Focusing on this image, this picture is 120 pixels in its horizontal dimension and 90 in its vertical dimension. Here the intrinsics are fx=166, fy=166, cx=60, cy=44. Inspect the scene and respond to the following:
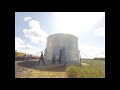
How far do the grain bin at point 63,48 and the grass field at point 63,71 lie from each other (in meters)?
0.50

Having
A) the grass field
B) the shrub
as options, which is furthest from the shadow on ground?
the shrub

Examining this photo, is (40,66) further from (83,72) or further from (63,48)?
(83,72)

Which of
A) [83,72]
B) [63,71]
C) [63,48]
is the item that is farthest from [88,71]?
[63,48]

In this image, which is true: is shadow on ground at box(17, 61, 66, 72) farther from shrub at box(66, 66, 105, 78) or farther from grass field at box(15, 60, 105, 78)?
shrub at box(66, 66, 105, 78)

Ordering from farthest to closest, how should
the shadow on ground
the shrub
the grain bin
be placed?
the grain bin → the shadow on ground → the shrub

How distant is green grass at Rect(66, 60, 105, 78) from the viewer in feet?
18.0

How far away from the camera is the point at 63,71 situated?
5625 millimetres

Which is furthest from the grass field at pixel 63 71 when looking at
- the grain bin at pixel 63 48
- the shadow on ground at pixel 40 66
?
the grain bin at pixel 63 48

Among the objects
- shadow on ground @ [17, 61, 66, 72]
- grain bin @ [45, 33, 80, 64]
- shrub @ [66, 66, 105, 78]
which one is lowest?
shrub @ [66, 66, 105, 78]

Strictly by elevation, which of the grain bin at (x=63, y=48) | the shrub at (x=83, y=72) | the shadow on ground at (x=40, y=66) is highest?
the grain bin at (x=63, y=48)

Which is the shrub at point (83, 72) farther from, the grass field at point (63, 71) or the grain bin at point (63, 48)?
the grain bin at point (63, 48)

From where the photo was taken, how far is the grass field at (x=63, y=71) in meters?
5.46
